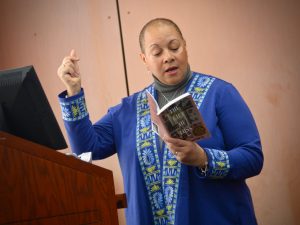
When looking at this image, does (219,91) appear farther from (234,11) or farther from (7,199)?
(234,11)

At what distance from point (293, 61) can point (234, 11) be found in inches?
17.2

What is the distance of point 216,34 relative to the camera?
251cm

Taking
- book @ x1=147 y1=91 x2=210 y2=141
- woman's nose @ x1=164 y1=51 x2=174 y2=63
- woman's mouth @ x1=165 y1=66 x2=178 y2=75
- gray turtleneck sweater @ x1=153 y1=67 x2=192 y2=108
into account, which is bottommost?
book @ x1=147 y1=91 x2=210 y2=141

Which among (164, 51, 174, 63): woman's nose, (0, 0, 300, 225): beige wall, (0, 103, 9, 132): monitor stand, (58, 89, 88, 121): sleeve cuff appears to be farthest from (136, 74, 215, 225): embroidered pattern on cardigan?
(0, 0, 300, 225): beige wall

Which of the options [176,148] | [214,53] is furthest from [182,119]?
[214,53]

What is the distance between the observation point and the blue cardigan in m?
1.43

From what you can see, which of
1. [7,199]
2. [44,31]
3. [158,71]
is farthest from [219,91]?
[44,31]

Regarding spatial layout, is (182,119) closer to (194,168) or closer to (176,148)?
(176,148)

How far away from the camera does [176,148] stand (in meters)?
1.31

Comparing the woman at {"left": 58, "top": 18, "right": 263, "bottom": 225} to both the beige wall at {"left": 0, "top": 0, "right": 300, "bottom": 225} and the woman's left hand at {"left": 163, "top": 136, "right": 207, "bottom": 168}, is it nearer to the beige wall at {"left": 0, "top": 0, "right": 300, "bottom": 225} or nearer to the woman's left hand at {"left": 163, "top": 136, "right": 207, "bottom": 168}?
the woman's left hand at {"left": 163, "top": 136, "right": 207, "bottom": 168}

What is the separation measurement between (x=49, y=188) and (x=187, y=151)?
49cm

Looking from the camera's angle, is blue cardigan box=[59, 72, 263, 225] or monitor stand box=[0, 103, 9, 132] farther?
blue cardigan box=[59, 72, 263, 225]

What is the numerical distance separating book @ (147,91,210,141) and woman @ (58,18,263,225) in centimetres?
3

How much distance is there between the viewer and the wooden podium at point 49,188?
2.98ft
